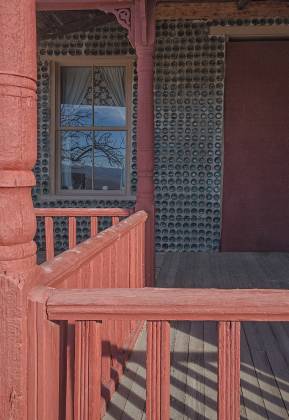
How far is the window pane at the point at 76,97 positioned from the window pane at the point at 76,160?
0.17 metres

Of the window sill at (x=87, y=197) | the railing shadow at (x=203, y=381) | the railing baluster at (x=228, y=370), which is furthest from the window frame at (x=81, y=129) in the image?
the railing baluster at (x=228, y=370)

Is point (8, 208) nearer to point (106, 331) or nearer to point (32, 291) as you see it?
point (32, 291)

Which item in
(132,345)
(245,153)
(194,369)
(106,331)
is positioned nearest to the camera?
(106,331)

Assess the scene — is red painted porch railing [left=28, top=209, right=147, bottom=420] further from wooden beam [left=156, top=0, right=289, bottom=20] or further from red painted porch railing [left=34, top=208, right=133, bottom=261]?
wooden beam [left=156, top=0, right=289, bottom=20]

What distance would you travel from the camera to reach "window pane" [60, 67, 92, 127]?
760 centimetres

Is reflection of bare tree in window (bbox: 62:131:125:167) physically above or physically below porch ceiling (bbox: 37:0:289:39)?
below

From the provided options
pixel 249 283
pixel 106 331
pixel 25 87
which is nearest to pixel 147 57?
pixel 249 283

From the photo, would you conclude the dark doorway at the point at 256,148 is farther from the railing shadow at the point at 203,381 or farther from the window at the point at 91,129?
the railing shadow at the point at 203,381

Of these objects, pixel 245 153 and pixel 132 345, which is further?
pixel 245 153

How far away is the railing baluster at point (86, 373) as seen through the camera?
1677 millimetres

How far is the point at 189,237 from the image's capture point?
7.45 meters

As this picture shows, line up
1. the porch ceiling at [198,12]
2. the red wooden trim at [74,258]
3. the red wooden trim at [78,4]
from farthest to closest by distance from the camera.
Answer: the porch ceiling at [198,12]
the red wooden trim at [78,4]
the red wooden trim at [74,258]

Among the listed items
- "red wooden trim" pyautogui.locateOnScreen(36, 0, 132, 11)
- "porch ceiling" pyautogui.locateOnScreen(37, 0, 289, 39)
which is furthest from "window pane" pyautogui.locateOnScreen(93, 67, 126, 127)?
"red wooden trim" pyautogui.locateOnScreen(36, 0, 132, 11)

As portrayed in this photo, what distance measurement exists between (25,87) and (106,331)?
1.76m
